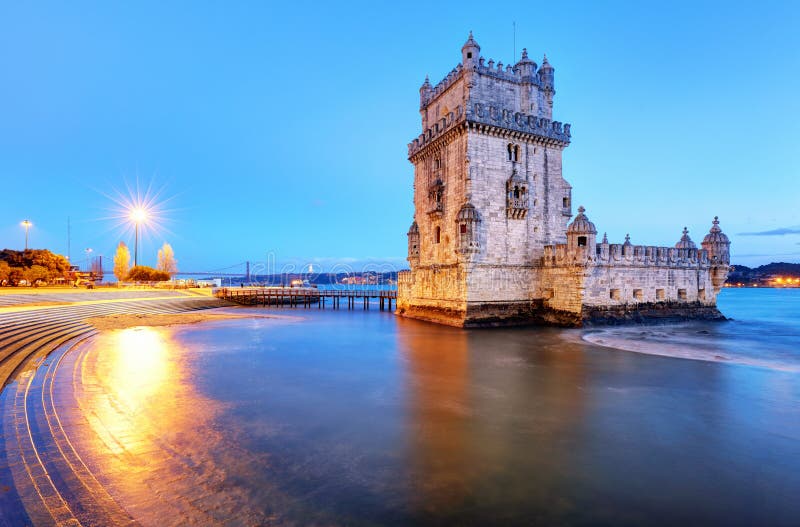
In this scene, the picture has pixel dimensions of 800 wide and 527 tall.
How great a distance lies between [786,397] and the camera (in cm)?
1061

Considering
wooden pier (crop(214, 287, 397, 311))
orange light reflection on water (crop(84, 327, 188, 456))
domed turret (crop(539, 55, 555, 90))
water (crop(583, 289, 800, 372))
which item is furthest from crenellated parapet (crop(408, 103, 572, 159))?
wooden pier (crop(214, 287, 397, 311))

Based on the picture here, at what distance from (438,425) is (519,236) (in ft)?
65.3

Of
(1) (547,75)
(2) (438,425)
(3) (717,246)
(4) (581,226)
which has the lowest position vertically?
(2) (438,425)

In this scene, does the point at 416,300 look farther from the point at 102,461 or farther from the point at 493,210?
the point at 102,461

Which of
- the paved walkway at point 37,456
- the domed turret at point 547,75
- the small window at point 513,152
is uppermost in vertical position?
the domed turret at point 547,75

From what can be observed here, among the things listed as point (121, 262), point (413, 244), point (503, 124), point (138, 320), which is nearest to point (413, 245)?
point (413, 244)

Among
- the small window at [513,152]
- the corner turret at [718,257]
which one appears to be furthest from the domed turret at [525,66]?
the corner turret at [718,257]

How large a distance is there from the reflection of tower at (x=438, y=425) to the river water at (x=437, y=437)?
0.13 feet

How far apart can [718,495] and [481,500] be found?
11.2 ft

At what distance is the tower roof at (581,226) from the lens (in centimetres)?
2425

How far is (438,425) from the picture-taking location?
27.0 feet

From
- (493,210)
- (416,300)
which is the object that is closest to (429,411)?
(493,210)

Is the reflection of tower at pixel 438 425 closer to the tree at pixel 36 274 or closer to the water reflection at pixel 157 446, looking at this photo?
the water reflection at pixel 157 446

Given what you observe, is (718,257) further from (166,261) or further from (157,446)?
(166,261)
